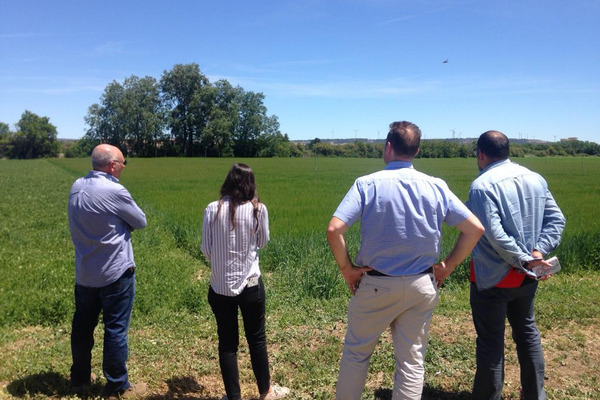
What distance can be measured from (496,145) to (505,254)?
0.75 m

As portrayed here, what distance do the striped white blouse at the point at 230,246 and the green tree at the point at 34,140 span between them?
10843cm

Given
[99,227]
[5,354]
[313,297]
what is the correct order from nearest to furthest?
1. [99,227]
2. [5,354]
3. [313,297]

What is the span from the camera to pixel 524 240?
125 inches

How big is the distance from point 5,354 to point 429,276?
4041mm

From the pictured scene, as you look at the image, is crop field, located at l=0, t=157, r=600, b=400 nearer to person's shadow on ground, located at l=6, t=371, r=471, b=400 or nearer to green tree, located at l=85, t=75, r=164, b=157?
person's shadow on ground, located at l=6, t=371, r=471, b=400

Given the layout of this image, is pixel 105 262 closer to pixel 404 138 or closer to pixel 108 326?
pixel 108 326

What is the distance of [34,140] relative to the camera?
320 feet

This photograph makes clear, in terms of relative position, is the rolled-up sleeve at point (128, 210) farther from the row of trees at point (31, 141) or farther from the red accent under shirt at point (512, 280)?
the row of trees at point (31, 141)

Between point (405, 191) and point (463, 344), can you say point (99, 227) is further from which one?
point (463, 344)

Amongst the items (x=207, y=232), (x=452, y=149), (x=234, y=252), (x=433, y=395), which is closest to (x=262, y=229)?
(x=234, y=252)

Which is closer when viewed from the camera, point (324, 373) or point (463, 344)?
point (324, 373)

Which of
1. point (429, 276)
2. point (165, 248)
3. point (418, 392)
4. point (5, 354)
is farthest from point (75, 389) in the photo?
point (165, 248)

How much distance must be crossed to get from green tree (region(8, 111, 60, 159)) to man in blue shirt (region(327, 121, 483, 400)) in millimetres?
109320

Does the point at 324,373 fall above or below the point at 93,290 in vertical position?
below
